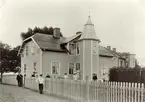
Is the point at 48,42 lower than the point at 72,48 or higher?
higher

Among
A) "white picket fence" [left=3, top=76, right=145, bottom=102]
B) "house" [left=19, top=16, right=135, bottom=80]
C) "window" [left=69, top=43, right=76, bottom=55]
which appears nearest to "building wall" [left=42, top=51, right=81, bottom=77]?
"house" [left=19, top=16, right=135, bottom=80]

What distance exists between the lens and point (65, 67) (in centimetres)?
2761

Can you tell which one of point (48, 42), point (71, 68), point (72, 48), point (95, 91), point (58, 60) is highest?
point (48, 42)

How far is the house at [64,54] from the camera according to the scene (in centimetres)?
2611

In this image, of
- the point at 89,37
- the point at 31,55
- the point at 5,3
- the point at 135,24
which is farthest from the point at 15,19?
the point at 31,55

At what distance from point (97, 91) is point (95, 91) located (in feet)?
0.56

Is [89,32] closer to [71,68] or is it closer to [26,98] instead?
[71,68]

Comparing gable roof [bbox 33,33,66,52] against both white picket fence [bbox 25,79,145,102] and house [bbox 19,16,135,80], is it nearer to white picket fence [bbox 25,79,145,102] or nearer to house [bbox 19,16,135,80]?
house [bbox 19,16,135,80]

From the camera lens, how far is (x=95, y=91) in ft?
35.1

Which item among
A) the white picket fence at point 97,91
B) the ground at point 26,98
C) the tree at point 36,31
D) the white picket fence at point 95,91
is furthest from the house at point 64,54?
the tree at point 36,31

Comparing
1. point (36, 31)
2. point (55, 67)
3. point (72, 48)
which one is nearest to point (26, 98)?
point (55, 67)

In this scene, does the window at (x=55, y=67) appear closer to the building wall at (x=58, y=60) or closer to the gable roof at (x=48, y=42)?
the building wall at (x=58, y=60)

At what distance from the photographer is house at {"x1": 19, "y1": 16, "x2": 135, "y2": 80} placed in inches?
1028

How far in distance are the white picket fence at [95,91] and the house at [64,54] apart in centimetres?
966
